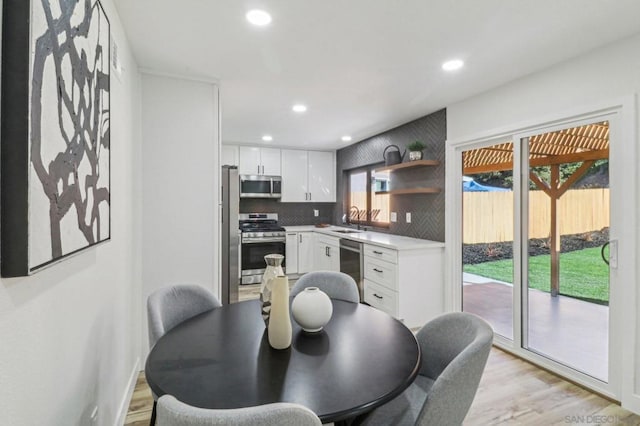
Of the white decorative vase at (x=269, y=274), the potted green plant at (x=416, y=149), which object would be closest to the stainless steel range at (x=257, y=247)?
the potted green plant at (x=416, y=149)

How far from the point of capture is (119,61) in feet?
6.14

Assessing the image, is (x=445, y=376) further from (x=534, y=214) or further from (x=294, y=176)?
(x=294, y=176)

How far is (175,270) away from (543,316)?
316 cm

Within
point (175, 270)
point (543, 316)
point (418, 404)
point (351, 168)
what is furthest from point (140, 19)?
point (351, 168)

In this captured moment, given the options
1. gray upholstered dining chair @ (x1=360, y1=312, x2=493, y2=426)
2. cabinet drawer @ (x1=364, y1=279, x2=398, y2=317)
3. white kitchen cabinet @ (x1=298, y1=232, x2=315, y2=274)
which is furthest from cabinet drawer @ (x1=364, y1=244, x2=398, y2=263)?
white kitchen cabinet @ (x1=298, y1=232, x2=315, y2=274)

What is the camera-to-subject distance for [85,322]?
1.32 metres

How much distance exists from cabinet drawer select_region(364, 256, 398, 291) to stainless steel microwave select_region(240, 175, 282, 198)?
244 cm

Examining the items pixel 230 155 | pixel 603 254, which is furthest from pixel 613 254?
pixel 230 155

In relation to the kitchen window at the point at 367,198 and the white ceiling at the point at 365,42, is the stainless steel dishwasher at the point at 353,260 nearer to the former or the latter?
the kitchen window at the point at 367,198

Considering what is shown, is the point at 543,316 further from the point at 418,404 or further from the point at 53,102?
the point at 53,102

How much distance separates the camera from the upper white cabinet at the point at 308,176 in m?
5.80

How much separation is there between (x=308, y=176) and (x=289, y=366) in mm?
4938

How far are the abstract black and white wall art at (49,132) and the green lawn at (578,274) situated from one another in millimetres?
3122

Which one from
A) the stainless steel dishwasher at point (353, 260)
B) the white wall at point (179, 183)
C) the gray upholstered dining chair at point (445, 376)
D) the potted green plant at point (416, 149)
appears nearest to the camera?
the gray upholstered dining chair at point (445, 376)
